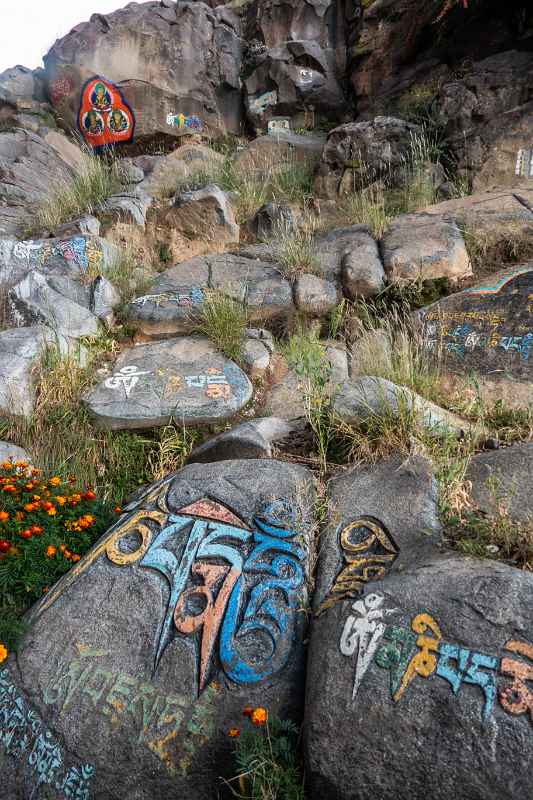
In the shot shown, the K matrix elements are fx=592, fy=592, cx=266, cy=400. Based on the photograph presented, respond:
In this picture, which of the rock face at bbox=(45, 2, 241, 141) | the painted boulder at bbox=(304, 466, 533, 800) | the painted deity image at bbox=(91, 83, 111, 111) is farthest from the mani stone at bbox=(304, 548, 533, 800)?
the painted deity image at bbox=(91, 83, 111, 111)

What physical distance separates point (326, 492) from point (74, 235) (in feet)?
16.7

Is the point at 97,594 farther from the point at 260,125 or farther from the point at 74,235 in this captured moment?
the point at 260,125

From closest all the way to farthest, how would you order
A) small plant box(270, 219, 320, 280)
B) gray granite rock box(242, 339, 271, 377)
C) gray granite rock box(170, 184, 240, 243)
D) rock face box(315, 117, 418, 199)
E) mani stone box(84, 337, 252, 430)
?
1. mani stone box(84, 337, 252, 430)
2. gray granite rock box(242, 339, 271, 377)
3. small plant box(270, 219, 320, 280)
4. gray granite rock box(170, 184, 240, 243)
5. rock face box(315, 117, 418, 199)

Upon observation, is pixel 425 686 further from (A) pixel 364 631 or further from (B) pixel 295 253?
(B) pixel 295 253

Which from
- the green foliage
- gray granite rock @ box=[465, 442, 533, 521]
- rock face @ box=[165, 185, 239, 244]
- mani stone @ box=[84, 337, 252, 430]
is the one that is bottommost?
the green foliage

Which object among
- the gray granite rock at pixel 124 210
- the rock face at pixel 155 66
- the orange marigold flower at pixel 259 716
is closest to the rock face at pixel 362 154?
the gray granite rock at pixel 124 210

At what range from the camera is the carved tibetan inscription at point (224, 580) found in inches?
95.5

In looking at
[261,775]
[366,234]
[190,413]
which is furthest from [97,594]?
[366,234]

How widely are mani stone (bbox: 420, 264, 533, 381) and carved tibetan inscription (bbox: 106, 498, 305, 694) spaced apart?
234 cm

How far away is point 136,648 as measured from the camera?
254 centimetres

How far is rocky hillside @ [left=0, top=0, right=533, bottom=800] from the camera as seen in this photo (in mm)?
2039

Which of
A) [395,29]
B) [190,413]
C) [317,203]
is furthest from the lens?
[395,29]

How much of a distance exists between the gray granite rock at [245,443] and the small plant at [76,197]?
16.3 feet

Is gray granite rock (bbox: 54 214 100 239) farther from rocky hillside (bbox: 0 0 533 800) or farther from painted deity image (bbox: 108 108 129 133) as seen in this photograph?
painted deity image (bbox: 108 108 129 133)
